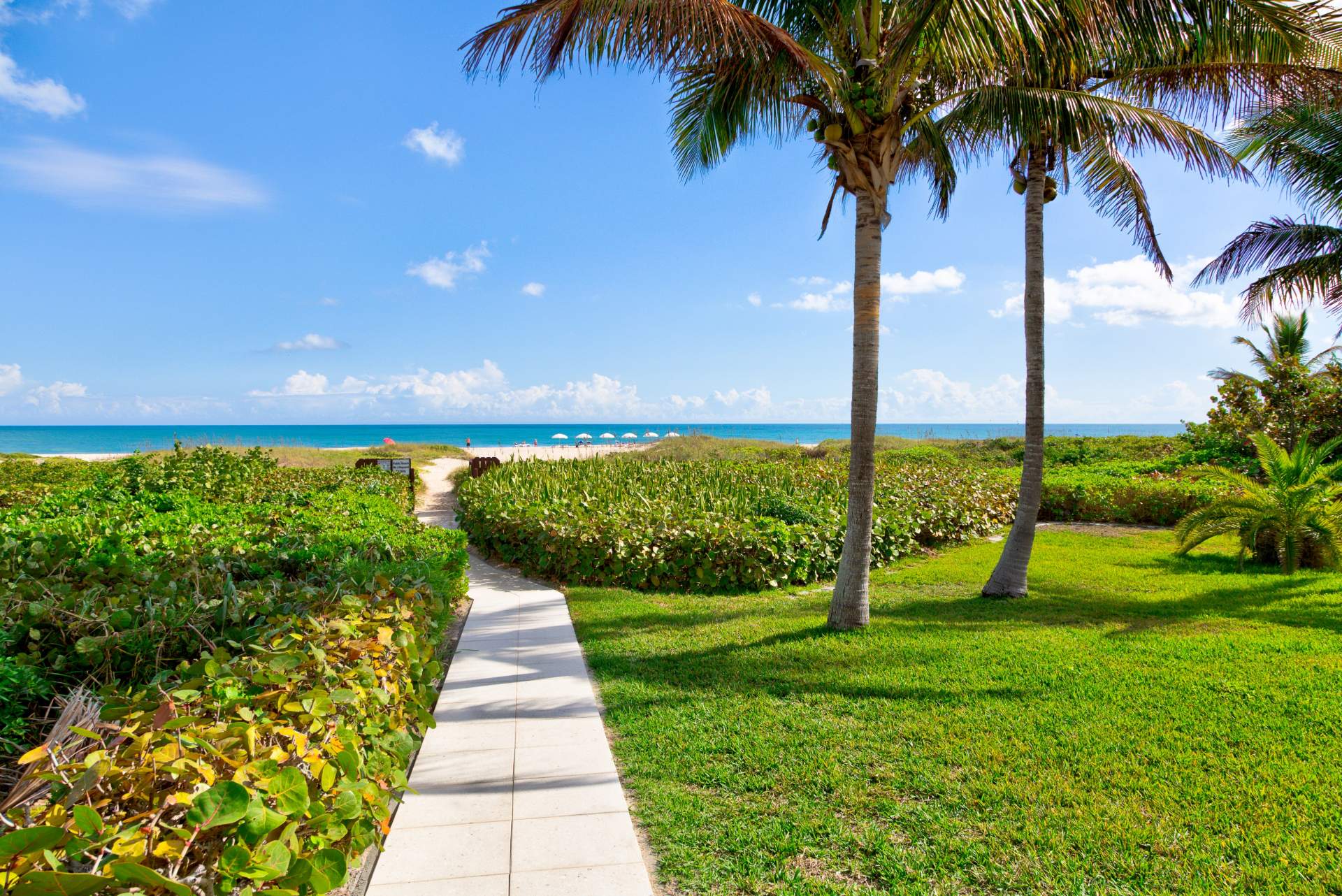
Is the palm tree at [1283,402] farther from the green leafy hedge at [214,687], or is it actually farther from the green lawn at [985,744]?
the green leafy hedge at [214,687]

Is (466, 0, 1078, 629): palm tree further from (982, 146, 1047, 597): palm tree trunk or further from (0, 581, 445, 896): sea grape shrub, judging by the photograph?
(0, 581, 445, 896): sea grape shrub

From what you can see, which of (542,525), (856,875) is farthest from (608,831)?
(542,525)

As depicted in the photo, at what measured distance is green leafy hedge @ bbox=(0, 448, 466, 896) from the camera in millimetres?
1643

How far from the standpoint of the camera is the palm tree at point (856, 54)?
4.69 meters

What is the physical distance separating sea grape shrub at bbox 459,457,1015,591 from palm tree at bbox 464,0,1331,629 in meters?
1.89

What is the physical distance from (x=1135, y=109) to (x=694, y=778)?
7.30m

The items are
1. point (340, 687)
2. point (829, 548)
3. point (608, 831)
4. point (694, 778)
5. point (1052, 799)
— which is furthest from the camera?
point (829, 548)

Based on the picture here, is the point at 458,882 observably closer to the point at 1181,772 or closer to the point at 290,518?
the point at 1181,772

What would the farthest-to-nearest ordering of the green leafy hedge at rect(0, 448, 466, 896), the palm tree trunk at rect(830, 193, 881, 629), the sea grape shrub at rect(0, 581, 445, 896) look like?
1. the palm tree trunk at rect(830, 193, 881, 629)
2. the green leafy hedge at rect(0, 448, 466, 896)
3. the sea grape shrub at rect(0, 581, 445, 896)

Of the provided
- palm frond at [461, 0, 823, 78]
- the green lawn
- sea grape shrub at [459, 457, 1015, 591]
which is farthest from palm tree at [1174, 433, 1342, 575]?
palm frond at [461, 0, 823, 78]

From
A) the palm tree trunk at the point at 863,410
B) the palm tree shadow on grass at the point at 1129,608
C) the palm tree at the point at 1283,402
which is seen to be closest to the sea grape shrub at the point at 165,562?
the palm tree trunk at the point at 863,410

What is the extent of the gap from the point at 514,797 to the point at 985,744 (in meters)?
2.60

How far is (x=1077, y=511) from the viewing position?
1295 cm

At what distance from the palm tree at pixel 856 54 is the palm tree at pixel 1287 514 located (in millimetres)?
5212
